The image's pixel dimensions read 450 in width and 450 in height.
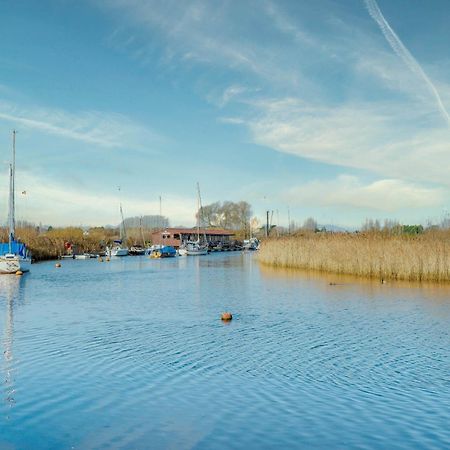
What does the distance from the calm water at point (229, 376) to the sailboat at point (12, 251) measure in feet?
78.7

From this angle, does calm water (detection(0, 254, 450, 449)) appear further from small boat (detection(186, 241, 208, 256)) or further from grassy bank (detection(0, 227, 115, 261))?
small boat (detection(186, 241, 208, 256))

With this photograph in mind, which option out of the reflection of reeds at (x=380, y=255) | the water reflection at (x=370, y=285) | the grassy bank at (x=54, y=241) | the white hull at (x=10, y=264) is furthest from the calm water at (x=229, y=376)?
the grassy bank at (x=54, y=241)

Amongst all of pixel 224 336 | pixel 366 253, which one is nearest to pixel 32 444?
pixel 224 336

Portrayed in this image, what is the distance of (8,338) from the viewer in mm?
17672

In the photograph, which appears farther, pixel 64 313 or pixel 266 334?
pixel 64 313

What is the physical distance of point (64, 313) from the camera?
23.7m

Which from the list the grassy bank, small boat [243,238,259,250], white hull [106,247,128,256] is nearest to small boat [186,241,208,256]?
white hull [106,247,128,256]

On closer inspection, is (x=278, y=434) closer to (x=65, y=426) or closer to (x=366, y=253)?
(x=65, y=426)

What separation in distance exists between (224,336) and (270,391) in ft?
21.2

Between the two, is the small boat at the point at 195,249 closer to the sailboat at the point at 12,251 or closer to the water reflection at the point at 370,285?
the sailboat at the point at 12,251

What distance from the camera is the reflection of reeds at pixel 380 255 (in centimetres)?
3256

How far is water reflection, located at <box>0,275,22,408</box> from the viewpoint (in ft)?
38.2

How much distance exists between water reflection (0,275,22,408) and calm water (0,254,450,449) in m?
0.05

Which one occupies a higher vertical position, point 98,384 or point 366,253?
point 366,253
